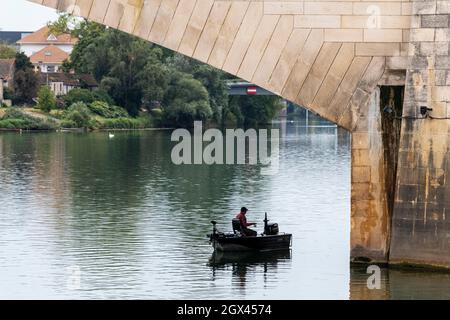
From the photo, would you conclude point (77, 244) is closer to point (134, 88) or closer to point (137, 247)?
point (137, 247)

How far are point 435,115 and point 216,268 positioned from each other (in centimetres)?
651

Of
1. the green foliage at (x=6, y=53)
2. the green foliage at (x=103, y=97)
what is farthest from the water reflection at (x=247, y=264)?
the green foliage at (x=6, y=53)

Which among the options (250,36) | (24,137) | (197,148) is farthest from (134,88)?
(250,36)

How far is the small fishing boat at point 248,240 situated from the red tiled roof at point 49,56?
135 metres

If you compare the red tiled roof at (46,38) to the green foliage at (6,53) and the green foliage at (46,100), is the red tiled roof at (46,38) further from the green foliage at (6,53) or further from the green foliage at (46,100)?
the green foliage at (46,100)

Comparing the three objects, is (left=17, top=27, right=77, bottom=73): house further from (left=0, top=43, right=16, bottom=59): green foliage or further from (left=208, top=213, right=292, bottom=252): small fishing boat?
(left=208, top=213, right=292, bottom=252): small fishing boat

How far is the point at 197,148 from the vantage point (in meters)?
81.4

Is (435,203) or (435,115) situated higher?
(435,115)

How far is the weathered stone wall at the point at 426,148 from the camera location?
28062 mm

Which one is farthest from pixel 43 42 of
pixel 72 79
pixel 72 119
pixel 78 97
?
pixel 72 119

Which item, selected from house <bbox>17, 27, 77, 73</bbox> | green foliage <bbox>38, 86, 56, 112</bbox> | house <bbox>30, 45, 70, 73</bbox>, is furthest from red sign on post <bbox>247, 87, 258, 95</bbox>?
house <bbox>30, 45, 70, 73</bbox>

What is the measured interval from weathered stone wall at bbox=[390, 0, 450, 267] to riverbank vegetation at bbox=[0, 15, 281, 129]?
75.9 m
